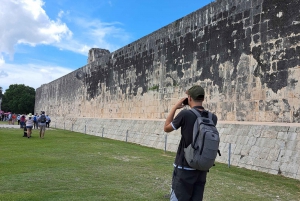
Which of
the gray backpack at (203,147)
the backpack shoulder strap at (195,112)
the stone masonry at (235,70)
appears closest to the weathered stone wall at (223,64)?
the stone masonry at (235,70)

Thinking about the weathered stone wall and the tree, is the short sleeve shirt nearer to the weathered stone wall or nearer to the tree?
the weathered stone wall

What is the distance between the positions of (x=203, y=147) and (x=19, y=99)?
64694 millimetres

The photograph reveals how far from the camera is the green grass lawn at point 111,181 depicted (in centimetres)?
527

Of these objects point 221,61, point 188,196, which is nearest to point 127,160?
point 221,61

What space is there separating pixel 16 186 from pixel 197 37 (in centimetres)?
827

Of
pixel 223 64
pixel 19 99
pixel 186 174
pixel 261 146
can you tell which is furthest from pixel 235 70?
pixel 19 99

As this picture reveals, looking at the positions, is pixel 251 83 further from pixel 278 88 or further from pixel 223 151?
pixel 223 151

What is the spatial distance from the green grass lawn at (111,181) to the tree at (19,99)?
55982mm

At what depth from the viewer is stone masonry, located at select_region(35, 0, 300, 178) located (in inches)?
320

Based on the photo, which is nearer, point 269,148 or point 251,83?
point 269,148

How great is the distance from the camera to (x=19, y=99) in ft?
206

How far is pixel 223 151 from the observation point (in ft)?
30.8

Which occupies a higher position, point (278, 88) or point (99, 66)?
point (99, 66)

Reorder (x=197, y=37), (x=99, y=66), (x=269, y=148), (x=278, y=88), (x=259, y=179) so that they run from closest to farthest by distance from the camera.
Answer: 1. (x=259, y=179)
2. (x=269, y=148)
3. (x=278, y=88)
4. (x=197, y=37)
5. (x=99, y=66)
